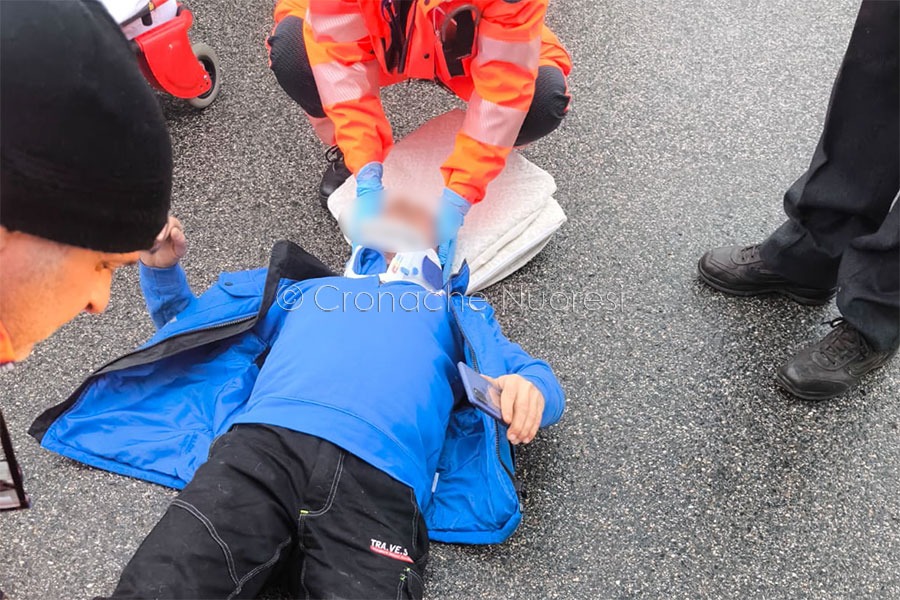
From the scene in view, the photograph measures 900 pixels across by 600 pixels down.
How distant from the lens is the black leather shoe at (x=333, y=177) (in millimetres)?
1354

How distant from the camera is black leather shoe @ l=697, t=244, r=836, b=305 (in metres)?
1.20

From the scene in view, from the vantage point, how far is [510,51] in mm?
1063

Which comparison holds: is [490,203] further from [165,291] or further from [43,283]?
[43,283]

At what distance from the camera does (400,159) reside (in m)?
1.29

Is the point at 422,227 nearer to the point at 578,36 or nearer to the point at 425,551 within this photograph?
the point at 425,551

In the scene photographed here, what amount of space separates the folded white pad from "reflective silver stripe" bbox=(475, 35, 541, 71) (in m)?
0.23

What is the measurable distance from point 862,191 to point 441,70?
2.10 feet

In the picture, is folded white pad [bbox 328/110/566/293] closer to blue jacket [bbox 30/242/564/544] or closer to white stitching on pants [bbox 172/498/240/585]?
blue jacket [bbox 30/242/564/544]

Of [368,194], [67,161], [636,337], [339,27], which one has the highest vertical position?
[67,161]

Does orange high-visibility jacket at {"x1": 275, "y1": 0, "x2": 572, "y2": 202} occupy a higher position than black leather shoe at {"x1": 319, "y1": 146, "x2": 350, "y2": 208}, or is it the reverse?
orange high-visibility jacket at {"x1": 275, "y1": 0, "x2": 572, "y2": 202}

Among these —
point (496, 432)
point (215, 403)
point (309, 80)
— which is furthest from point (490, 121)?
point (215, 403)

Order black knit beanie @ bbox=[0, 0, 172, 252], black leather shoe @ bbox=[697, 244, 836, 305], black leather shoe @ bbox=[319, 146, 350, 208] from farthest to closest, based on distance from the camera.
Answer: black leather shoe @ bbox=[319, 146, 350, 208] → black leather shoe @ bbox=[697, 244, 836, 305] → black knit beanie @ bbox=[0, 0, 172, 252]

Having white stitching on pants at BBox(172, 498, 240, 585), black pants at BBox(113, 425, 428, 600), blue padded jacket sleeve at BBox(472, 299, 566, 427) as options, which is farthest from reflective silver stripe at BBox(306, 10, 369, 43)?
white stitching on pants at BBox(172, 498, 240, 585)

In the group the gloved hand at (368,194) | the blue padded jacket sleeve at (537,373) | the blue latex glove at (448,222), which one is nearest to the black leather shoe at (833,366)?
the blue padded jacket sleeve at (537,373)
